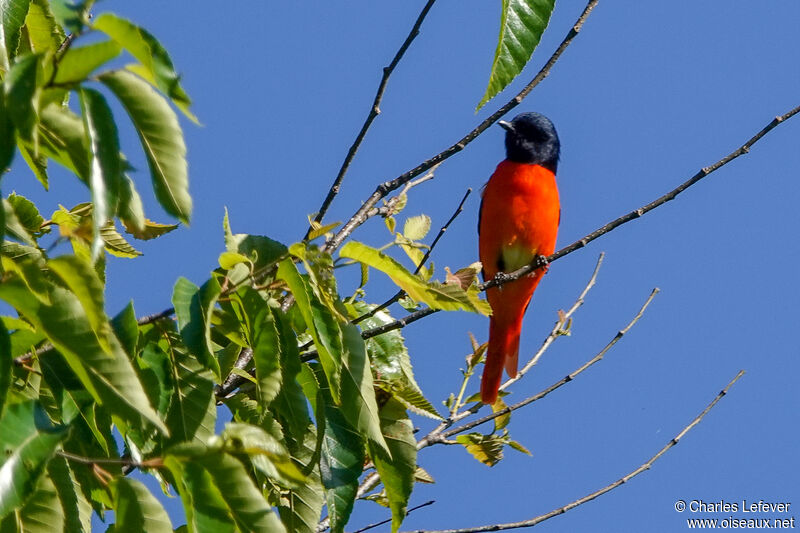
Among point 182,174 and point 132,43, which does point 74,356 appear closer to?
point 182,174

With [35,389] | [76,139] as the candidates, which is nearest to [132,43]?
[76,139]

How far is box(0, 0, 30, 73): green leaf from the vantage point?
5.81ft

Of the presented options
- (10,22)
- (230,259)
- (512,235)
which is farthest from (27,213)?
(512,235)

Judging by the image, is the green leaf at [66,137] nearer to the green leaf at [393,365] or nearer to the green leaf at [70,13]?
the green leaf at [70,13]

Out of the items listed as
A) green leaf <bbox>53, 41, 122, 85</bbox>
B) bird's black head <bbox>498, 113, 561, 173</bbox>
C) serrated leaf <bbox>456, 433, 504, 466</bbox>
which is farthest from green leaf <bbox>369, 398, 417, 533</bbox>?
bird's black head <bbox>498, 113, 561, 173</bbox>

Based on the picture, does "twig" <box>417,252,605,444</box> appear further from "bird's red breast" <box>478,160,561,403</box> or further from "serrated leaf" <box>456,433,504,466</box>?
"bird's red breast" <box>478,160,561,403</box>

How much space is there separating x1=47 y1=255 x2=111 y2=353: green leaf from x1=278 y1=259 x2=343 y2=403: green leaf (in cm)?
48

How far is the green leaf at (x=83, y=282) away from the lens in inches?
51.4

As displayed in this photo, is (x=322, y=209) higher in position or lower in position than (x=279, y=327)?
higher

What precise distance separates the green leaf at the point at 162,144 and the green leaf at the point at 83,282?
0.50ft

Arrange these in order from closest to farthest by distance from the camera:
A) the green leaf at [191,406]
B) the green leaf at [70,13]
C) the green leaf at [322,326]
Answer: the green leaf at [70,13] → the green leaf at [322,326] → the green leaf at [191,406]

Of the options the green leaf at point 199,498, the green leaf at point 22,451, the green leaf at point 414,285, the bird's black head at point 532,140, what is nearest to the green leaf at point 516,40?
the green leaf at point 414,285

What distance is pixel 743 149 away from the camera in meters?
2.66

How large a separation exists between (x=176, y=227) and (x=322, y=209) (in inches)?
15.5
